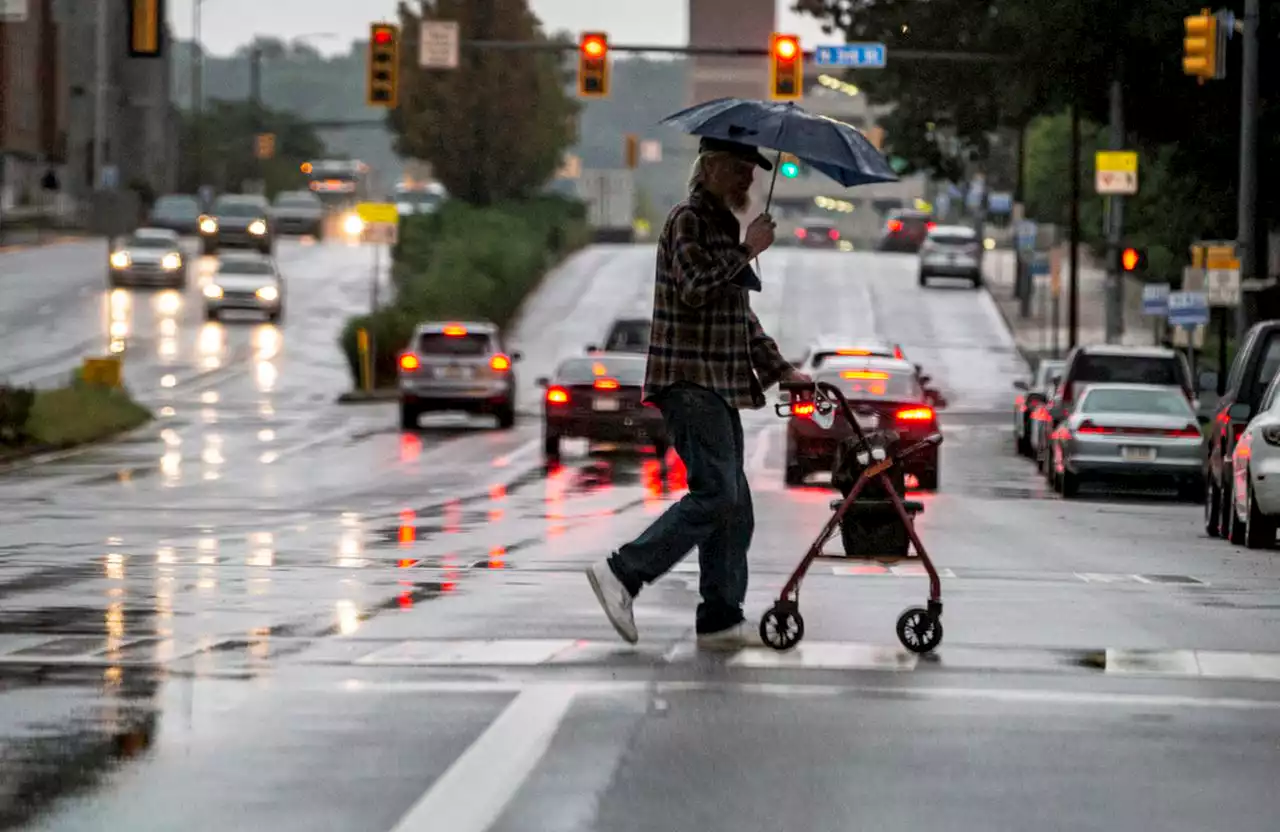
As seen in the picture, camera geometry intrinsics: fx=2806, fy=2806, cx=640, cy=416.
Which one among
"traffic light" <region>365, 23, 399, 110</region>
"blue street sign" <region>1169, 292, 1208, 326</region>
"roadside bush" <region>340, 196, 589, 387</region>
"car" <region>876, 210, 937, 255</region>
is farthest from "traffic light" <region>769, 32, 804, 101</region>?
"car" <region>876, 210, 937, 255</region>

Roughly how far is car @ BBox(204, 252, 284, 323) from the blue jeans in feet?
198

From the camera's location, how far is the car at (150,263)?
79.1 m

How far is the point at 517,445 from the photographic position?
40000 mm

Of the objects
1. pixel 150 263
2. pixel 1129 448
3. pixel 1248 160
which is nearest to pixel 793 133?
pixel 1129 448

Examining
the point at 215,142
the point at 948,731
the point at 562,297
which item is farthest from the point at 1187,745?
the point at 215,142

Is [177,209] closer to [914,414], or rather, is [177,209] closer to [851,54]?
[851,54]

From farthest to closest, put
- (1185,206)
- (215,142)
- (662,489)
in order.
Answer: (215,142)
(1185,206)
(662,489)

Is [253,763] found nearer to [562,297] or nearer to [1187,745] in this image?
[1187,745]

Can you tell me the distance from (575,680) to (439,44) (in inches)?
1820

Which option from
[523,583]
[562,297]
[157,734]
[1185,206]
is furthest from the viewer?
[562,297]

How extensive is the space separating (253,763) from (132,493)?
19.3 meters

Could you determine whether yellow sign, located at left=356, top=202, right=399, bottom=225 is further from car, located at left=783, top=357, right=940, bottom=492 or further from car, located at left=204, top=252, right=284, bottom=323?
car, located at left=783, top=357, right=940, bottom=492

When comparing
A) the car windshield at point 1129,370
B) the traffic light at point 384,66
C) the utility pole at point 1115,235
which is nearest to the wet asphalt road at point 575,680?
the car windshield at point 1129,370

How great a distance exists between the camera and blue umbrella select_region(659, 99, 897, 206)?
37.3ft
